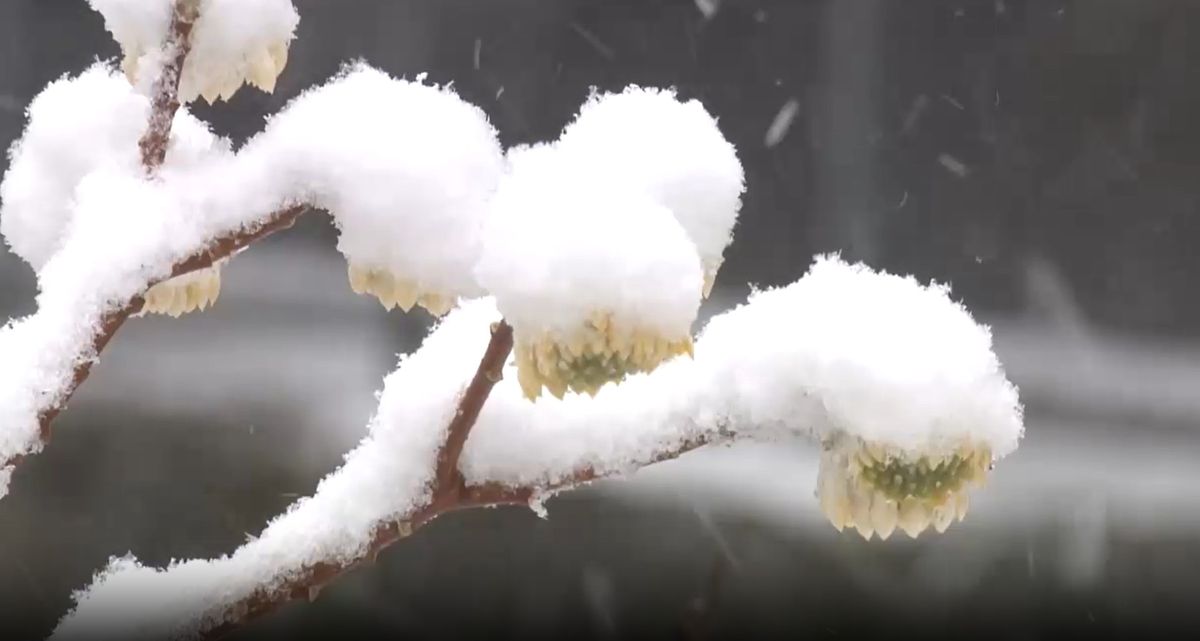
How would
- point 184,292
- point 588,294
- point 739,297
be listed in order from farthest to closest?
point 739,297
point 184,292
point 588,294

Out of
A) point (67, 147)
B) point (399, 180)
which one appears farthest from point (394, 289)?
point (67, 147)

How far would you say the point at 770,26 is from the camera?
1.44m

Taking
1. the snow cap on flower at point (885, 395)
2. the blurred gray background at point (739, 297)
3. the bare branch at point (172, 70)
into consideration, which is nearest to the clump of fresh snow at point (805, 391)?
the snow cap on flower at point (885, 395)

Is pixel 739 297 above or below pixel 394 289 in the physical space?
above

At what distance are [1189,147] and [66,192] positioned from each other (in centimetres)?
155

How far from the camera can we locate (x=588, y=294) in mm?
208

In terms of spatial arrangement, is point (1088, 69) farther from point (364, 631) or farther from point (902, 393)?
point (902, 393)

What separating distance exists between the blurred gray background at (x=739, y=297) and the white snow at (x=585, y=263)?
3.96ft

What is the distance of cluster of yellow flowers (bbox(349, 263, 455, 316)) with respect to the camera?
0.80ft

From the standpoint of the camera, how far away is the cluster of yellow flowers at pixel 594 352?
0.68 feet

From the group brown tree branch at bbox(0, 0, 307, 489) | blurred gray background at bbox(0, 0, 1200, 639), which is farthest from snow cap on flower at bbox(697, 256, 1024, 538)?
blurred gray background at bbox(0, 0, 1200, 639)

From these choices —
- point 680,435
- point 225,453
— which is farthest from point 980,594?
point 680,435

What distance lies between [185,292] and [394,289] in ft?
0.34

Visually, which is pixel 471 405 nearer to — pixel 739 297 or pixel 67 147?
pixel 67 147
